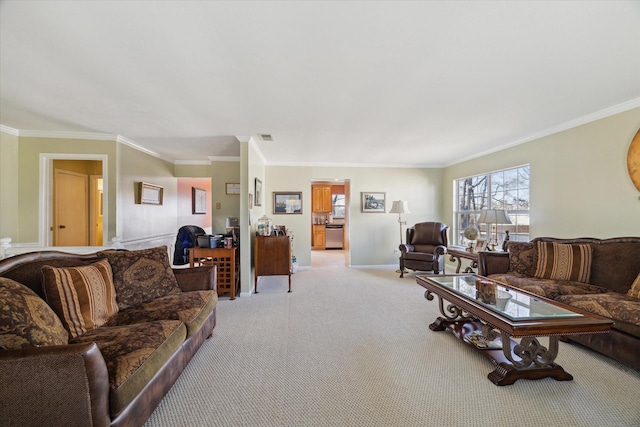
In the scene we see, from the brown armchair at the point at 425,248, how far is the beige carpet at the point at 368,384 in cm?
200

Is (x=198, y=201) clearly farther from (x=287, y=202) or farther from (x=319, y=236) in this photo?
(x=319, y=236)

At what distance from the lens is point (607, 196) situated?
9.73 ft

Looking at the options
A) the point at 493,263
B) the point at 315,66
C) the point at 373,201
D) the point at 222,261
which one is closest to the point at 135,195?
the point at 222,261

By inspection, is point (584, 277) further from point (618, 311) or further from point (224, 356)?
point (224, 356)

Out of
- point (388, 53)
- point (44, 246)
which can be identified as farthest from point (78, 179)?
point (388, 53)

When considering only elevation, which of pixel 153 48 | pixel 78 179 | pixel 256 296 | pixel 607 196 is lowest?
pixel 256 296

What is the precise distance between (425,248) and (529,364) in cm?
338

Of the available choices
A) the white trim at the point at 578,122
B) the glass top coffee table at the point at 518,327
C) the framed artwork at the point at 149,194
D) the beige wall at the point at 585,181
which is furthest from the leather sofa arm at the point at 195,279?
the white trim at the point at 578,122

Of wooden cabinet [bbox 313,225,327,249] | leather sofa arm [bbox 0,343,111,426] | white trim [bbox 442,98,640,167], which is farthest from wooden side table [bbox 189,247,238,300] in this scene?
wooden cabinet [bbox 313,225,327,249]

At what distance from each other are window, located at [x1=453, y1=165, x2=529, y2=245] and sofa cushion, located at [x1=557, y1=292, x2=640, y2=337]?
6.06 ft

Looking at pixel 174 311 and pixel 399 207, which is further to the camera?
pixel 399 207

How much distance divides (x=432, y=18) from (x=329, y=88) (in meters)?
1.04

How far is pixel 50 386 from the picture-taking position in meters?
1.11

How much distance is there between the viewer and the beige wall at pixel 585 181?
282 centimetres
